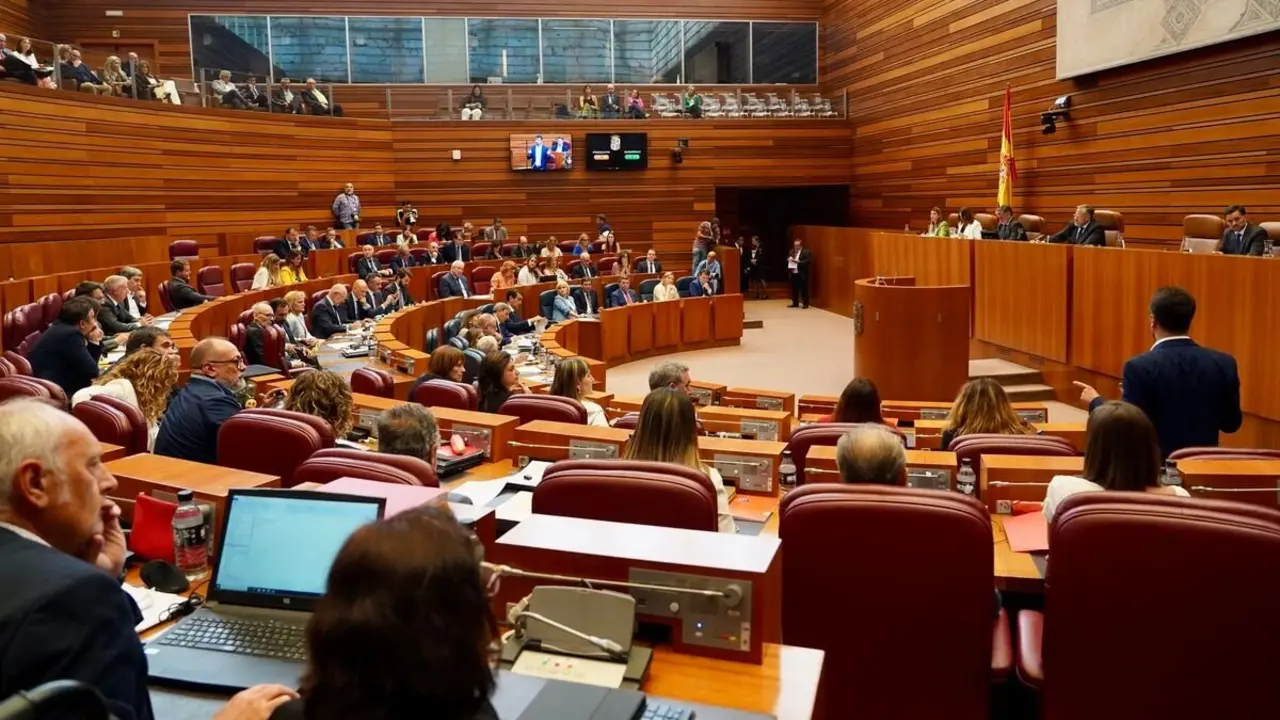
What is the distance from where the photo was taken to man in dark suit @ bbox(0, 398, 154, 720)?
1545 millimetres

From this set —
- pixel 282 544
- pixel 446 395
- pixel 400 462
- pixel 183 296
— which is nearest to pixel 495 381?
pixel 446 395

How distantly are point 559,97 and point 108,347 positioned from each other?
480 inches

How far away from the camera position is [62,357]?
663 centimetres

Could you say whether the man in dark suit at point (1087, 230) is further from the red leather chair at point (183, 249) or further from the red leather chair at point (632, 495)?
the red leather chair at point (183, 249)

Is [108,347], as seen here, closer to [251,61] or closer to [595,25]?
[251,61]

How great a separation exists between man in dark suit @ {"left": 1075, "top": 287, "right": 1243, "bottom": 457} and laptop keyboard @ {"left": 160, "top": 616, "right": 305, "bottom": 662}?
3.73 meters

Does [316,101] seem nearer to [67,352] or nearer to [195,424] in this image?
[67,352]

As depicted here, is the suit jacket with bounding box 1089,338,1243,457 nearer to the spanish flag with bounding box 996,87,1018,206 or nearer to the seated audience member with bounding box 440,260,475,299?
the spanish flag with bounding box 996,87,1018,206

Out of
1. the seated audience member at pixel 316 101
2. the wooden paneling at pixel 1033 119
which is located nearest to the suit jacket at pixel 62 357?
the wooden paneling at pixel 1033 119

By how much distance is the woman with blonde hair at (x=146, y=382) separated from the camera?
16.7 feet

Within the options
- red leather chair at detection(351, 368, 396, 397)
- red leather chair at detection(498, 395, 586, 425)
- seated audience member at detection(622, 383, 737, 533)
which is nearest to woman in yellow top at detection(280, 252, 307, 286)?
red leather chair at detection(351, 368, 396, 397)

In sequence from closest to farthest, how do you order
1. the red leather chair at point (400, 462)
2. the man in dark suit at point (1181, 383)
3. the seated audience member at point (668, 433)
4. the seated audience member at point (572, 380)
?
the red leather chair at point (400, 462) → the seated audience member at point (668, 433) → the man in dark suit at point (1181, 383) → the seated audience member at point (572, 380)

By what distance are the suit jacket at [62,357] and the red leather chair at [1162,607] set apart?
6.25 meters

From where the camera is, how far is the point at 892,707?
8.46ft
